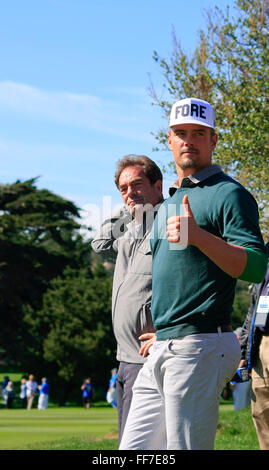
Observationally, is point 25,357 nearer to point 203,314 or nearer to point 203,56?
point 203,56

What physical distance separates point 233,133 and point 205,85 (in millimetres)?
2656

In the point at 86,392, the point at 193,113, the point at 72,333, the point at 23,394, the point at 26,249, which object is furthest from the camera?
the point at 72,333

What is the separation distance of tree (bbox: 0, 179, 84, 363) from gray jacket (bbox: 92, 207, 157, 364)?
46.9m

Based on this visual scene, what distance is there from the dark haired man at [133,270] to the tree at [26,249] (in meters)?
46.8

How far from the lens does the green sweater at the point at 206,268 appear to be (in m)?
3.63

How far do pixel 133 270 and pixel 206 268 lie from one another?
161 cm

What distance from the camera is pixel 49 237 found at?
183 feet

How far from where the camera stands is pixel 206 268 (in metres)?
3.70

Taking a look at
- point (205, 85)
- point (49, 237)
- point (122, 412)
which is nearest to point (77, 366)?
point (49, 237)

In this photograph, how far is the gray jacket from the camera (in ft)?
16.9

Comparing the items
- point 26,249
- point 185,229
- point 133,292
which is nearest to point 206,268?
point 185,229

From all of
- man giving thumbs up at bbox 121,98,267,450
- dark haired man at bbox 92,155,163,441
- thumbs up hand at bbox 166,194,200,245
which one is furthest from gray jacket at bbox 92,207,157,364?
thumbs up hand at bbox 166,194,200,245

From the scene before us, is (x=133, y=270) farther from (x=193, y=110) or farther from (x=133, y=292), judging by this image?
(x=193, y=110)

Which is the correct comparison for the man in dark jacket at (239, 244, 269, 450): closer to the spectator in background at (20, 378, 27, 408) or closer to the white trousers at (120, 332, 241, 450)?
the white trousers at (120, 332, 241, 450)
